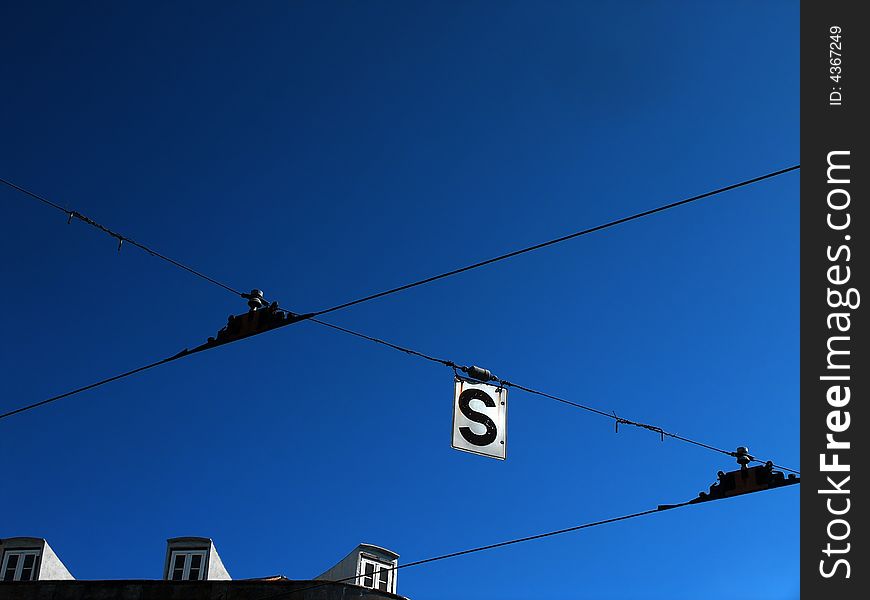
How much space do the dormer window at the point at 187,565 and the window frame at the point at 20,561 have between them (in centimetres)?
439

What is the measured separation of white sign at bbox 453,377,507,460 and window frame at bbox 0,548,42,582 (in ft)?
71.2

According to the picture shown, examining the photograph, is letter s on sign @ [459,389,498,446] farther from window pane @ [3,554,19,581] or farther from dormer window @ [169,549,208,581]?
window pane @ [3,554,19,581]

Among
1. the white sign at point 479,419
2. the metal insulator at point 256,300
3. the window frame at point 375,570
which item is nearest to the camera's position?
the metal insulator at point 256,300

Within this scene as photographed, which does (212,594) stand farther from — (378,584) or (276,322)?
(276,322)

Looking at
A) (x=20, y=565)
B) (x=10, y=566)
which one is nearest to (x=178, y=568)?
(x=20, y=565)

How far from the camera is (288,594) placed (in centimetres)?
2883

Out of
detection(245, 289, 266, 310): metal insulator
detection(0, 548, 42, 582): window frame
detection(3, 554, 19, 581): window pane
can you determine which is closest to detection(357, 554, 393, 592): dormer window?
detection(0, 548, 42, 582): window frame

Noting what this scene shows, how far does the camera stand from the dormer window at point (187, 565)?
32562mm

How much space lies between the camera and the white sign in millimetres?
16797

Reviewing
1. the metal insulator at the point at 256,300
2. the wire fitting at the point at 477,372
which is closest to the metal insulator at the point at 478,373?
the wire fitting at the point at 477,372

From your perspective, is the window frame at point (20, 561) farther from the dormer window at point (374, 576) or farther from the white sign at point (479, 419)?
the white sign at point (479, 419)
